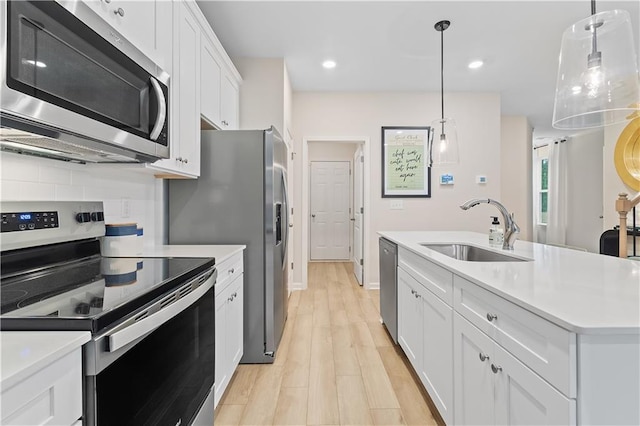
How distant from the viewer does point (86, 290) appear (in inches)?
40.0

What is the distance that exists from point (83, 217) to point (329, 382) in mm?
1699

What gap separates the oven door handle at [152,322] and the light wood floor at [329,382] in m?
0.88

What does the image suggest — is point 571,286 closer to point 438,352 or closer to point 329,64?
point 438,352

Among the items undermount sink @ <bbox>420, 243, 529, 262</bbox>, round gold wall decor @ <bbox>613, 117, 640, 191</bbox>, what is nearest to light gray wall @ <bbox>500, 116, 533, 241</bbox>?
round gold wall decor @ <bbox>613, 117, 640, 191</bbox>

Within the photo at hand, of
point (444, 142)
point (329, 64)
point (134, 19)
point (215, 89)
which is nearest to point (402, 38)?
point (329, 64)

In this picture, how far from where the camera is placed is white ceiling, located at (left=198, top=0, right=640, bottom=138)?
265cm

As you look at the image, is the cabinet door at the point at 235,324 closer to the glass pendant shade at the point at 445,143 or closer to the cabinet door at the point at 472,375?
the cabinet door at the point at 472,375

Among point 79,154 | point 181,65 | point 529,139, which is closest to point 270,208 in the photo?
point 181,65

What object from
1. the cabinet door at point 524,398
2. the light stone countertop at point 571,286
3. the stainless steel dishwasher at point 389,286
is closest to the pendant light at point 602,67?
the light stone countertop at point 571,286

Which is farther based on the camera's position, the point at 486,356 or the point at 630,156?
the point at 630,156

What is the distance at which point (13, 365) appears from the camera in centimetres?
59

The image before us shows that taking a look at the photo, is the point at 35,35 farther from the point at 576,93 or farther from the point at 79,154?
the point at 576,93

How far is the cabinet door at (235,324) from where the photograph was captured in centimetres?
198

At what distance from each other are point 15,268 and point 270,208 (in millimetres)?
1425
